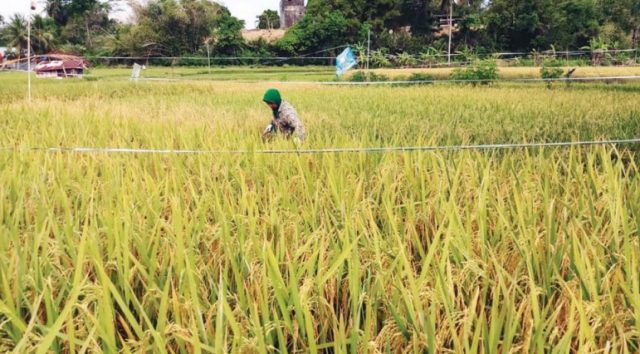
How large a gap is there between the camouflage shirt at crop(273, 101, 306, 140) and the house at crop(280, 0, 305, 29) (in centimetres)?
5242

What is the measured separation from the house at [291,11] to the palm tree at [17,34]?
76.9 feet

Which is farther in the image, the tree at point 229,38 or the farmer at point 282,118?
the tree at point 229,38

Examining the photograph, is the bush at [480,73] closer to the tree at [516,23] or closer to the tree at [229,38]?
the tree at [516,23]

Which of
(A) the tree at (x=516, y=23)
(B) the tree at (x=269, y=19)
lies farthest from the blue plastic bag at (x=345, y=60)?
(B) the tree at (x=269, y=19)

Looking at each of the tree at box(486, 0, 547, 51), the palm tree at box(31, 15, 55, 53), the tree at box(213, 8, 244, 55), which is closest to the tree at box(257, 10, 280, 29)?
the palm tree at box(31, 15, 55, 53)

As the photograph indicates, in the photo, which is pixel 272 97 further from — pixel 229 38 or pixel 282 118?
pixel 229 38

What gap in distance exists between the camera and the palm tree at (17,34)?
132ft

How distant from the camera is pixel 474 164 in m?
2.36

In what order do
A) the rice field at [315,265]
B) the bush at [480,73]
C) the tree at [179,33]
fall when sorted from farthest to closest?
the tree at [179,33], the bush at [480,73], the rice field at [315,265]

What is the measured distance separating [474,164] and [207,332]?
1608mm

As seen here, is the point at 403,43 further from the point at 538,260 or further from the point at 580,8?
the point at 538,260

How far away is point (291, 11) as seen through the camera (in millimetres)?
54844

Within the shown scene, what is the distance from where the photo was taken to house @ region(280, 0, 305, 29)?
54.7m

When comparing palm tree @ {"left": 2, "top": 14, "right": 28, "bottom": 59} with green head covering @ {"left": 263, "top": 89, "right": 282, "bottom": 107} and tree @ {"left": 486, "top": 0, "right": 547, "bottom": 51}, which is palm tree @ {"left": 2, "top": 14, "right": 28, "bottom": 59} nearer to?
tree @ {"left": 486, "top": 0, "right": 547, "bottom": 51}
